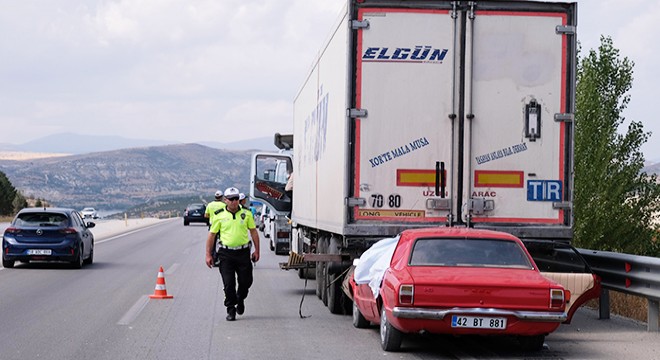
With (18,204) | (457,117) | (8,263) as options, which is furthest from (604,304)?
(18,204)

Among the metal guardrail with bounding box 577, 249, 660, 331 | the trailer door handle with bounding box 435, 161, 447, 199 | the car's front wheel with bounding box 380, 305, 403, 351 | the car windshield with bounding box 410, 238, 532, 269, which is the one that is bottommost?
the car's front wheel with bounding box 380, 305, 403, 351

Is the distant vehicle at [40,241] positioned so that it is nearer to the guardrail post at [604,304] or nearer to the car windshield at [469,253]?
the guardrail post at [604,304]

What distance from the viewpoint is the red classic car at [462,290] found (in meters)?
9.78

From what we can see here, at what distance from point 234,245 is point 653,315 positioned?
5446 millimetres

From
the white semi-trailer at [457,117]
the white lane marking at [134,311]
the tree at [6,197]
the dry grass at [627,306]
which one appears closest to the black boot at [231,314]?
the white lane marking at [134,311]

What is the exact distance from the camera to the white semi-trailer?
492 inches

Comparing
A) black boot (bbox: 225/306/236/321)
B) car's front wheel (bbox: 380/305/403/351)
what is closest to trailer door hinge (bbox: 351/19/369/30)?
car's front wheel (bbox: 380/305/403/351)

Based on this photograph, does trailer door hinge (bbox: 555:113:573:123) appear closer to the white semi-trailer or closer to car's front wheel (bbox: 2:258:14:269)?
the white semi-trailer

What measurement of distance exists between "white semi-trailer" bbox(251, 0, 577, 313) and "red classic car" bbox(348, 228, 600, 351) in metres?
1.41

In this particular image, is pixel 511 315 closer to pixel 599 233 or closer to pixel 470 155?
pixel 470 155

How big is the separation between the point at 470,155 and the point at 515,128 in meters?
0.67

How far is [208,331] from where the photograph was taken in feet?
39.8

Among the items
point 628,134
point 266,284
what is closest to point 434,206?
point 266,284

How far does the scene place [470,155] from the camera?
12.5m
